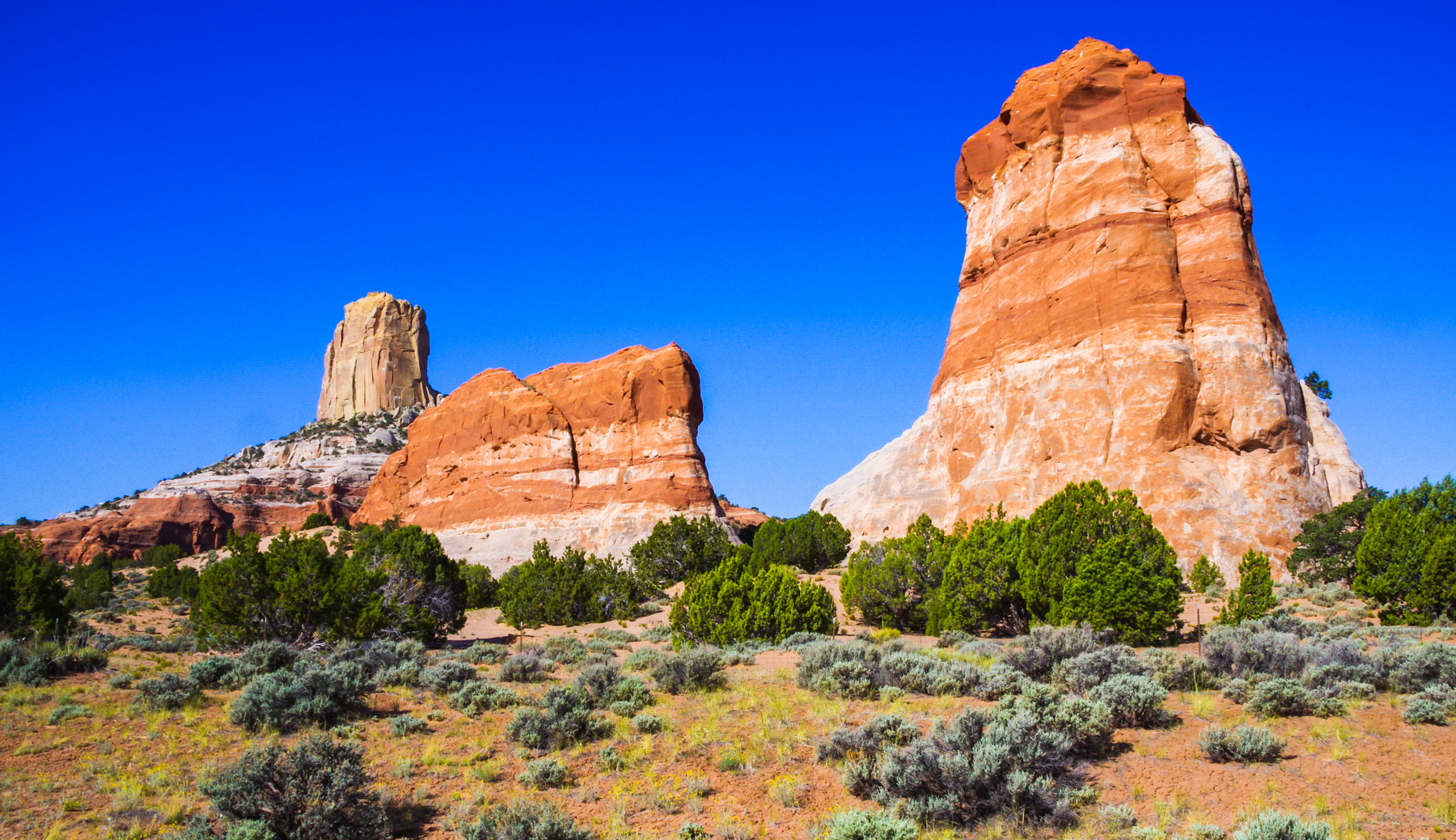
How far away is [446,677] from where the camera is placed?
1258 centimetres

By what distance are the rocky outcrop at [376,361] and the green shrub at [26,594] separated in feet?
329

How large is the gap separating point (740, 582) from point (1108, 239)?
2763 centimetres

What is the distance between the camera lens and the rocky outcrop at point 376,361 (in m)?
115

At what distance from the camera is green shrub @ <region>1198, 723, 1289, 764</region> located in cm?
786

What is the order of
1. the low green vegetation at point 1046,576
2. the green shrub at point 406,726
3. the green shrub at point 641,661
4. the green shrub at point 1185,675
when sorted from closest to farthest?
1. the green shrub at point 406,726
2. the green shrub at point 1185,675
3. the green shrub at point 641,661
4. the low green vegetation at point 1046,576

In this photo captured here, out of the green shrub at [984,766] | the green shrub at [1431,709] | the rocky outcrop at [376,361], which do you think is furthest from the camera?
the rocky outcrop at [376,361]

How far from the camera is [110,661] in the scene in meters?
15.0

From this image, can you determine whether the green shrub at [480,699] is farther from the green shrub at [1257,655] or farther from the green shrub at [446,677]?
the green shrub at [1257,655]

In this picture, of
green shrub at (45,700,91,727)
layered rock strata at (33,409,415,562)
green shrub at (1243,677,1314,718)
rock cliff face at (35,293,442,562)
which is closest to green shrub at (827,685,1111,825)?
green shrub at (1243,677,1314,718)

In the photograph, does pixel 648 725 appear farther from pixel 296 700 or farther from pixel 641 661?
pixel 641 661

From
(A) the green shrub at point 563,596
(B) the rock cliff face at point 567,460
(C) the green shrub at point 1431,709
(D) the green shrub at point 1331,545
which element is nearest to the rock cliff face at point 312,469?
(B) the rock cliff face at point 567,460

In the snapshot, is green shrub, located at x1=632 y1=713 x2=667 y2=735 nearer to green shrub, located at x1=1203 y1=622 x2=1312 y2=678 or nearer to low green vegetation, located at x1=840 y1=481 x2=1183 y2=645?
green shrub, located at x1=1203 y1=622 x2=1312 y2=678

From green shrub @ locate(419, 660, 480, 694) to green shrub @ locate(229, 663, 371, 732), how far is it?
130 centimetres

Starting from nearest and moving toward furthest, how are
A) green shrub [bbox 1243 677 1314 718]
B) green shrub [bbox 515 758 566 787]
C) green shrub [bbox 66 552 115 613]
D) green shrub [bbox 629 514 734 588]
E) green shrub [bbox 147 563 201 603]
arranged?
1. green shrub [bbox 515 758 566 787]
2. green shrub [bbox 1243 677 1314 718]
3. green shrub [bbox 66 552 115 613]
4. green shrub [bbox 147 563 201 603]
5. green shrub [bbox 629 514 734 588]
